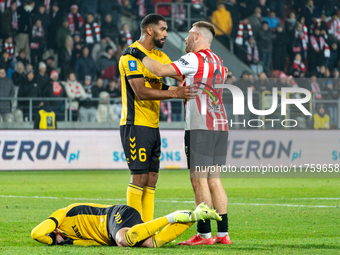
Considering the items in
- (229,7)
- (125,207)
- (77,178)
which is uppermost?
(229,7)

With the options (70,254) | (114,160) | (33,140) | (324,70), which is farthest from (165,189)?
(324,70)

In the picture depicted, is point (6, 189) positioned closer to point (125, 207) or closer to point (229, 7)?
point (125, 207)

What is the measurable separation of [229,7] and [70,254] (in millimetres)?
15331

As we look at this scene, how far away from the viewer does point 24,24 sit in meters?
16.7

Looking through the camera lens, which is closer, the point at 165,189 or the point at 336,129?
the point at 165,189

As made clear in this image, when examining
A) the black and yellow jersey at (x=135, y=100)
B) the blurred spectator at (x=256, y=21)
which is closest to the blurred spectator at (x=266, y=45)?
the blurred spectator at (x=256, y=21)

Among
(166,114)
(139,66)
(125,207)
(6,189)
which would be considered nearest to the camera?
(125,207)

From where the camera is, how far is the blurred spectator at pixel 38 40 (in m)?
16.3

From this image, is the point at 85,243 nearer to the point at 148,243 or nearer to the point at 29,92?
the point at 148,243

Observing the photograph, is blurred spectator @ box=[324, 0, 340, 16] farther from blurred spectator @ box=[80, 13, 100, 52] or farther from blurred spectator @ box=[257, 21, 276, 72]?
blurred spectator @ box=[80, 13, 100, 52]

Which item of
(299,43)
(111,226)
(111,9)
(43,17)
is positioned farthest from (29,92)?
(111,226)

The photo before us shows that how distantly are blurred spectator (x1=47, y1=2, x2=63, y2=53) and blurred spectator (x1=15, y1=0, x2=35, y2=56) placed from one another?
630mm

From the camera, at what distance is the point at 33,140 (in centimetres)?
1351

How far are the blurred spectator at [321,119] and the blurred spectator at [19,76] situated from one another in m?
8.18
